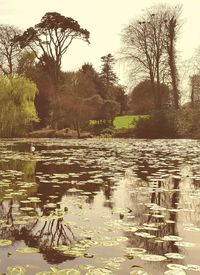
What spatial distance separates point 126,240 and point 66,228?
3.28ft

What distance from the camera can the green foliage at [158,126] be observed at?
110 ft

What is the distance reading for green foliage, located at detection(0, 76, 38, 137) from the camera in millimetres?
31141

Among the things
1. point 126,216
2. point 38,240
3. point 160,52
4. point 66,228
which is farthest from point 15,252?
point 160,52

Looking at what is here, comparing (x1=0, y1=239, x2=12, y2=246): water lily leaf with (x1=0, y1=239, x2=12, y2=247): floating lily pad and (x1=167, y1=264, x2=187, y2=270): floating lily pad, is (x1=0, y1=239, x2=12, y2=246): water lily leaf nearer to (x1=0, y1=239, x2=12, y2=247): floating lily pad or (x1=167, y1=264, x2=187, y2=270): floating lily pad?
(x1=0, y1=239, x2=12, y2=247): floating lily pad

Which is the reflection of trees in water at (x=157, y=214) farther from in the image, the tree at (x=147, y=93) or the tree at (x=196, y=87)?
the tree at (x=147, y=93)

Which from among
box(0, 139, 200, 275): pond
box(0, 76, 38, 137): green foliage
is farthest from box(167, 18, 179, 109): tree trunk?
box(0, 139, 200, 275): pond

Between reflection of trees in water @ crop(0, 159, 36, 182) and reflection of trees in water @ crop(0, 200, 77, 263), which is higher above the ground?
reflection of trees in water @ crop(0, 159, 36, 182)

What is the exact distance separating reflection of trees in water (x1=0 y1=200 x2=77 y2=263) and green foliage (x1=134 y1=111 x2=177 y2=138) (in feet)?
91.3

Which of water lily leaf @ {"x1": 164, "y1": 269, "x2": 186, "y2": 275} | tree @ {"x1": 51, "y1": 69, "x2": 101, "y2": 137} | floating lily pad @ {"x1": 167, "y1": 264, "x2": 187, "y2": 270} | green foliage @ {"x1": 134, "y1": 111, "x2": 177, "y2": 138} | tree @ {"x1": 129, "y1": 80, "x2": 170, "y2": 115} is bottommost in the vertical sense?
water lily leaf @ {"x1": 164, "y1": 269, "x2": 186, "y2": 275}

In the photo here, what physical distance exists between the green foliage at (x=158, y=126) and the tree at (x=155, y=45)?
Answer: 4.04 meters

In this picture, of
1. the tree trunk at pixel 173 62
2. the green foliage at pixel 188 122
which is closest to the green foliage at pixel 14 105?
the green foliage at pixel 188 122

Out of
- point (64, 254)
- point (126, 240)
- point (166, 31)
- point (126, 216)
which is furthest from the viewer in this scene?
point (166, 31)

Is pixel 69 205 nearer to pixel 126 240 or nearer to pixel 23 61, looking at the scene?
pixel 126 240

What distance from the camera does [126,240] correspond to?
5145 mm
